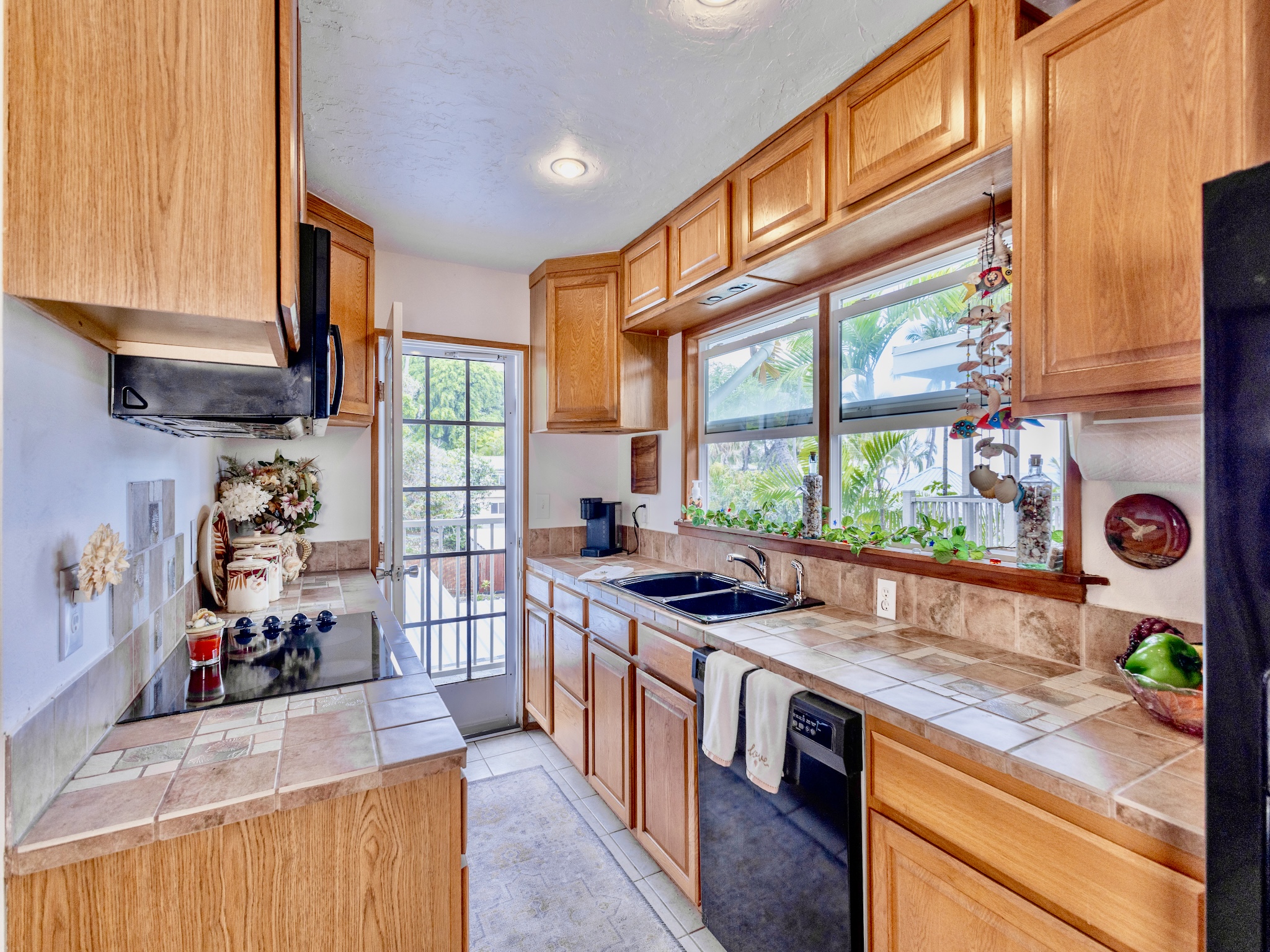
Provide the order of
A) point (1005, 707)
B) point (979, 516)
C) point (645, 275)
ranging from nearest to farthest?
1. point (1005, 707)
2. point (979, 516)
3. point (645, 275)

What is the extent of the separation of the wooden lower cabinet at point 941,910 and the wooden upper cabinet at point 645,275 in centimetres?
204

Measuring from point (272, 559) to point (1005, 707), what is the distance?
7.62 feet

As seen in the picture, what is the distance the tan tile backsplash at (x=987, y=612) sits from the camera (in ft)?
4.45

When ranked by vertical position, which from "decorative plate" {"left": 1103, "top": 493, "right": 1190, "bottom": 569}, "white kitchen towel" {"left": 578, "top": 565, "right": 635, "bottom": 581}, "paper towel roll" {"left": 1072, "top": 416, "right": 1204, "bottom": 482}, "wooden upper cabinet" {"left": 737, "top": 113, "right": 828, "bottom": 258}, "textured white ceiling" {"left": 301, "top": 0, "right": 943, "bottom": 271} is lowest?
"white kitchen towel" {"left": 578, "top": 565, "right": 635, "bottom": 581}

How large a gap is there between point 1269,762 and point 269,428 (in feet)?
6.65

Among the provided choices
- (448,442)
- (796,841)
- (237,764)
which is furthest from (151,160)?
(448,442)

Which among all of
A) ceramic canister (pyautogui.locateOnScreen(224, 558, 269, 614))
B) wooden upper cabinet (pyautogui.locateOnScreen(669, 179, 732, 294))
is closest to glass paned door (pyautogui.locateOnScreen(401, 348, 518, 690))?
ceramic canister (pyautogui.locateOnScreen(224, 558, 269, 614))

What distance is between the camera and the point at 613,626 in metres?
2.31

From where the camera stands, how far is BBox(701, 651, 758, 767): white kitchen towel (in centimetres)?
158

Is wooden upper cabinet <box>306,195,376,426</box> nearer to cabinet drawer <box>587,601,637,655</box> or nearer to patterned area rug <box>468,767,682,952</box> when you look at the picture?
cabinet drawer <box>587,601,637,655</box>

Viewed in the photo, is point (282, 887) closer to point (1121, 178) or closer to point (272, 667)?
point (272, 667)

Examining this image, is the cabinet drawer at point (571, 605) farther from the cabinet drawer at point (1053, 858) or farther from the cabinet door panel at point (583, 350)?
the cabinet drawer at point (1053, 858)

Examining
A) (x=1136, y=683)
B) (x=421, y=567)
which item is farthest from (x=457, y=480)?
(x=1136, y=683)

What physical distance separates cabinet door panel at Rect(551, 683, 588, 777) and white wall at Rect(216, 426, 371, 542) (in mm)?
1235
